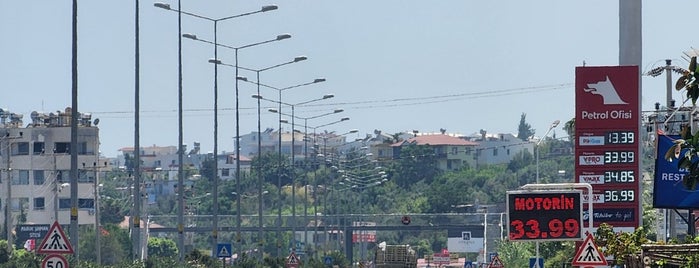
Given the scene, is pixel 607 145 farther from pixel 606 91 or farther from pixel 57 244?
pixel 57 244

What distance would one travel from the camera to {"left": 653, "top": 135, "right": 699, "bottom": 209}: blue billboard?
46.9 m

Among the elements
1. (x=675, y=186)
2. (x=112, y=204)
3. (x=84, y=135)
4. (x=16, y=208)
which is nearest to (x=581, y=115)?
(x=675, y=186)

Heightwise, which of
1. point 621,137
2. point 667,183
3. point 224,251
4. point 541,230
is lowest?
point 224,251

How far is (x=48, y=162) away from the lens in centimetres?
14275

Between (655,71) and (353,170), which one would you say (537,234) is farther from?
(353,170)

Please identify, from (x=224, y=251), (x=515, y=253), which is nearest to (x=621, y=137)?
(x=224, y=251)

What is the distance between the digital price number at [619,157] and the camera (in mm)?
51250

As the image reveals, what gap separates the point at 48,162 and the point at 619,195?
95.5 metres

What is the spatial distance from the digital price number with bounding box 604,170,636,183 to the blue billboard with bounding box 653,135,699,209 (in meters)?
3.48

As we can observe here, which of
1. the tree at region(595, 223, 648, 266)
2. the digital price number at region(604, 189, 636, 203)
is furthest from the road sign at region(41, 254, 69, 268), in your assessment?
the digital price number at region(604, 189, 636, 203)

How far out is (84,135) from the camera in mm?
139125

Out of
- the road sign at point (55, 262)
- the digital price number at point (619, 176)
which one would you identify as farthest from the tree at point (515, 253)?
the road sign at point (55, 262)

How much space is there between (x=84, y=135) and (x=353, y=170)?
55.0m

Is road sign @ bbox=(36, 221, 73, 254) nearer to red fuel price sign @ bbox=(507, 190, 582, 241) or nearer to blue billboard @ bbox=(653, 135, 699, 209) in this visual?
red fuel price sign @ bbox=(507, 190, 582, 241)
